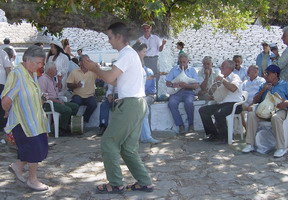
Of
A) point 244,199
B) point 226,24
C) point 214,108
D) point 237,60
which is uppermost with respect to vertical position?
point 226,24

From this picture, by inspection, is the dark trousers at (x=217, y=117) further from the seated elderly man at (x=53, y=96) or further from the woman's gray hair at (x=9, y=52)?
the woman's gray hair at (x=9, y=52)

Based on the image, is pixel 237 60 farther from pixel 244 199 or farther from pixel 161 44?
pixel 244 199

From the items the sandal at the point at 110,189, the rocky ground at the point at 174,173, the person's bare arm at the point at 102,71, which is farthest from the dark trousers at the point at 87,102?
the person's bare arm at the point at 102,71

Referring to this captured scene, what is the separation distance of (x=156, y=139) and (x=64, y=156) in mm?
1857

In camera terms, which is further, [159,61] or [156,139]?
[159,61]

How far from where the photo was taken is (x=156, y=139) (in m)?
7.97

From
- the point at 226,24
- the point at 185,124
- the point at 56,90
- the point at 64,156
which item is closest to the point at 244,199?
the point at 64,156

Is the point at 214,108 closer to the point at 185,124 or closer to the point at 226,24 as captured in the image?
the point at 185,124

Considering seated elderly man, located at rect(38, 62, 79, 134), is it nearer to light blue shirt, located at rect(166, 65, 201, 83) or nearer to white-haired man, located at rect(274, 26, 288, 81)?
light blue shirt, located at rect(166, 65, 201, 83)

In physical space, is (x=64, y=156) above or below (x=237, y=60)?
below

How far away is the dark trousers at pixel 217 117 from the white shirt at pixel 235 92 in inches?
3.0

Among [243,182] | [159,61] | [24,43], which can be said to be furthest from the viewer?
[24,43]

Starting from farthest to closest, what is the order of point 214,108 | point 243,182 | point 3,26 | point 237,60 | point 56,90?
point 3,26, point 237,60, point 56,90, point 214,108, point 243,182

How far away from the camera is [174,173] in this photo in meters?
5.82
